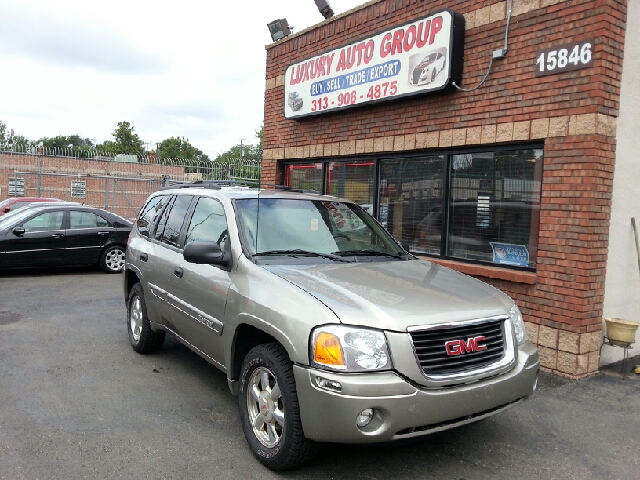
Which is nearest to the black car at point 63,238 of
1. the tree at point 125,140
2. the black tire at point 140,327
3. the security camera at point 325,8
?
the black tire at point 140,327

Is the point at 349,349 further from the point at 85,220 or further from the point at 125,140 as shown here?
the point at 125,140

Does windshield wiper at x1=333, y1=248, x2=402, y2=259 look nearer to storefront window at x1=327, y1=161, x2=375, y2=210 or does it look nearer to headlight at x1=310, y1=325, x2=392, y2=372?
headlight at x1=310, y1=325, x2=392, y2=372

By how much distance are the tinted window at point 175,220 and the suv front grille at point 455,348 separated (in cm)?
282

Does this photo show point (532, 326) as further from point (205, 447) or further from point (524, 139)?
point (205, 447)

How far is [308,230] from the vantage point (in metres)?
4.64

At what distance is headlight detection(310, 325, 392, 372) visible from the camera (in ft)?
10.4

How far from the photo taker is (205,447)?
3.91 meters

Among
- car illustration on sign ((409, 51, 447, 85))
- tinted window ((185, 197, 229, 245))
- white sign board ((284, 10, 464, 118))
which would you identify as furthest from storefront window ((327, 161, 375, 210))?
tinted window ((185, 197, 229, 245))

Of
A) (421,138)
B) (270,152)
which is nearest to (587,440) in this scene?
(421,138)

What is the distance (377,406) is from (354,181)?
20.2ft

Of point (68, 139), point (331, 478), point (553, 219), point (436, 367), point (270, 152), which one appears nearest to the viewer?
point (436, 367)

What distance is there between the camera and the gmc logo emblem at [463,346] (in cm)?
334

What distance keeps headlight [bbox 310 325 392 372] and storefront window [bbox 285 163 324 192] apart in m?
6.52

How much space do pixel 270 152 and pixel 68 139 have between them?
94067 mm
